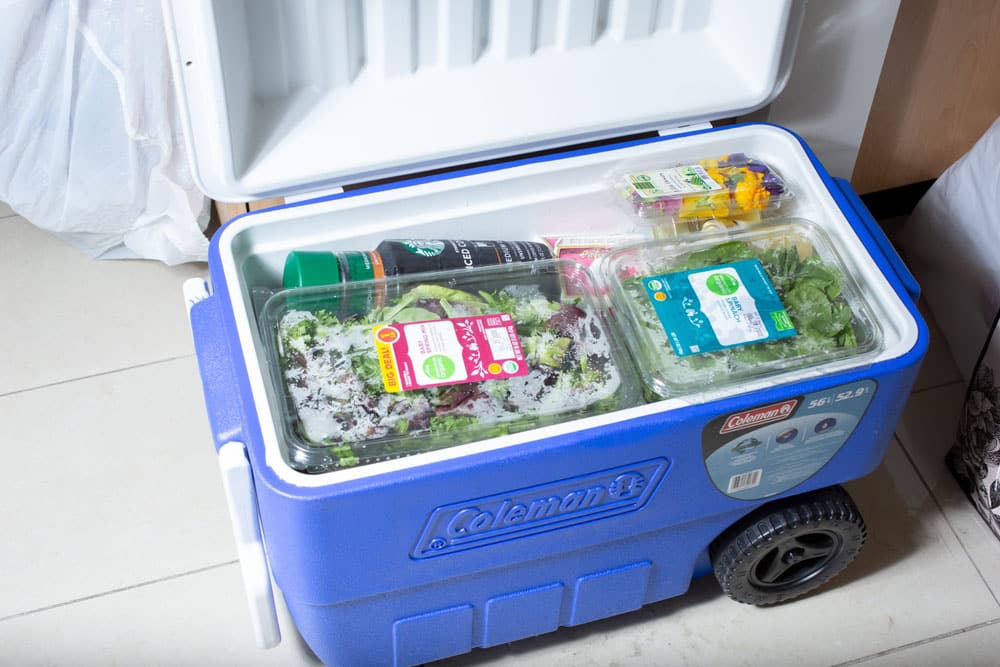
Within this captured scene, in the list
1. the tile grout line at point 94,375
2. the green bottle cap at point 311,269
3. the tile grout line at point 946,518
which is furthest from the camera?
the tile grout line at point 94,375

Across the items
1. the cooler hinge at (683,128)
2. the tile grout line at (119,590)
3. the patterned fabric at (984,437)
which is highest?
the cooler hinge at (683,128)

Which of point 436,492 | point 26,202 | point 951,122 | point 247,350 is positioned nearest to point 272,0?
point 247,350

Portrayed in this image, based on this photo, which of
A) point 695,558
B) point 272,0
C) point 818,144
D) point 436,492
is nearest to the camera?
point 436,492

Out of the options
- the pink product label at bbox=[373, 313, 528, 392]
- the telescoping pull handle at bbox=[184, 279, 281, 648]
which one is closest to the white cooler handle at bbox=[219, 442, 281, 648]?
the telescoping pull handle at bbox=[184, 279, 281, 648]

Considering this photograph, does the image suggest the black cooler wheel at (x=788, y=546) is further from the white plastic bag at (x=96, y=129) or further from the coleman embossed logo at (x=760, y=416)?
the white plastic bag at (x=96, y=129)

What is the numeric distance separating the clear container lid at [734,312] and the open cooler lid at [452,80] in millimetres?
138

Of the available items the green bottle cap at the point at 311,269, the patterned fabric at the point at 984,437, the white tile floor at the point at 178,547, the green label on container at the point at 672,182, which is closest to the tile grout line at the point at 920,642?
the white tile floor at the point at 178,547

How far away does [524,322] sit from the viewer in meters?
0.81

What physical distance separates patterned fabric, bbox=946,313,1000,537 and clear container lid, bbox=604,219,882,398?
1.08 ft

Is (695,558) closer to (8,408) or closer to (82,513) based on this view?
(82,513)

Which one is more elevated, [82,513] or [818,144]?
[818,144]

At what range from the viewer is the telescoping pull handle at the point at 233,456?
73 cm

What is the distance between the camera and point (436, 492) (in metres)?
0.70

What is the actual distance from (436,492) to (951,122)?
0.84m
